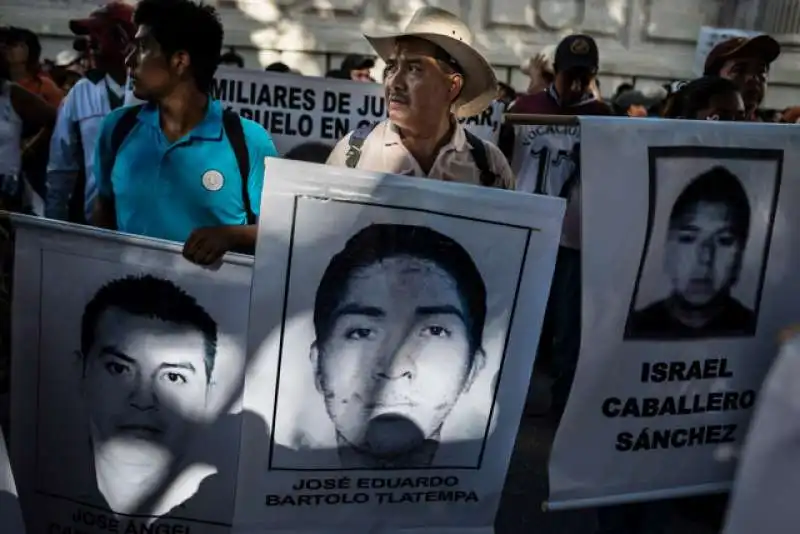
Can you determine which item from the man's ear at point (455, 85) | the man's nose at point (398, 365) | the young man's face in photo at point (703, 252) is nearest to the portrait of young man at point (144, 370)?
the man's nose at point (398, 365)

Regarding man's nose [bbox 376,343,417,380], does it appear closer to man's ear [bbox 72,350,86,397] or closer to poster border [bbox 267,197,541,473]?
poster border [bbox 267,197,541,473]

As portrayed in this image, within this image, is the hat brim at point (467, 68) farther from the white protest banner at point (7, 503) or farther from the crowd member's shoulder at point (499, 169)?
the white protest banner at point (7, 503)

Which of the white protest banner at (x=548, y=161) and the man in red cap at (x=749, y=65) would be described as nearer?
the man in red cap at (x=749, y=65)

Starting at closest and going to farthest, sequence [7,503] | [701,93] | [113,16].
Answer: [7,503] < [701,93] < [113,16]

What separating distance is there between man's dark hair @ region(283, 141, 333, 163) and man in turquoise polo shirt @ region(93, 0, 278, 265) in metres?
2.43

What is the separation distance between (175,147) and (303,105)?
2.68 meters

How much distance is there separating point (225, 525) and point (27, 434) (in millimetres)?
621

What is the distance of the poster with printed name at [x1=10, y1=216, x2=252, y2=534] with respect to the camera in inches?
105

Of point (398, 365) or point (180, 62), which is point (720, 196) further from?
point (180, 62)

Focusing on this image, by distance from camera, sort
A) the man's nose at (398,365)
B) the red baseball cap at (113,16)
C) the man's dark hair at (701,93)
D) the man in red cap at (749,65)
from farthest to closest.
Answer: the man in red cap at (749,65) → the red baseball cap at (113,16) → the man's dark hair at (701,93) → the man's nose at (398,365)

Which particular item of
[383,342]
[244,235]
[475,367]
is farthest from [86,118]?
[475,367]

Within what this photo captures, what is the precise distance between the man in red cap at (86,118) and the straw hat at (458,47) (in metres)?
1.43

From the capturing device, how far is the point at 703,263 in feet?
9.23

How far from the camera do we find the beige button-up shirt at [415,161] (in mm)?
3170
